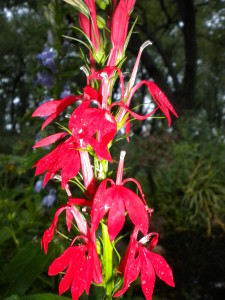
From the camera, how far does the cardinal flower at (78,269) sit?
0.59 m

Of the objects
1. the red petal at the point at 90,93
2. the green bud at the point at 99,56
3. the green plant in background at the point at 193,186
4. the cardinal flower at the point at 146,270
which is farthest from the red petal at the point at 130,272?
the green plant in background at the point at 193,186

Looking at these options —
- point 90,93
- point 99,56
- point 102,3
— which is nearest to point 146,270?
point 90,93

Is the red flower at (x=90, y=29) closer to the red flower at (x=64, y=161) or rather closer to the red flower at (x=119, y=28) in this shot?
the red flower at (x=119, y=28)

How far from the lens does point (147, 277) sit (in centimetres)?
61

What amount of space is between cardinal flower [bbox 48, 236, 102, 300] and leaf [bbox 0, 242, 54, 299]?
0.45 metres

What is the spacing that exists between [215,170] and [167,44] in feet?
38.3

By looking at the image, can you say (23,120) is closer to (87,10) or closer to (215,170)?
(87,10)

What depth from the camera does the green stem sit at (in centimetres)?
70

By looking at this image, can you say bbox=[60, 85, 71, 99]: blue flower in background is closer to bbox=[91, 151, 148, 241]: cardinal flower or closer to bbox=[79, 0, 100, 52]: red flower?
bbox=[79, 0, 100, 52]: red flower

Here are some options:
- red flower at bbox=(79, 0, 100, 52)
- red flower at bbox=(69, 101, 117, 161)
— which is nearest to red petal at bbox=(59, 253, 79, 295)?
red flower at bbox=(69, 101, 117, 161)

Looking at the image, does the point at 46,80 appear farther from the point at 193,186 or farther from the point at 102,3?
the point at 193,186

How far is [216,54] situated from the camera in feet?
51.2

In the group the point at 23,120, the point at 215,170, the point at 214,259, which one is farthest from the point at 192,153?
the point at 23,120

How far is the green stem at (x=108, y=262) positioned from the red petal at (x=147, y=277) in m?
0.09
